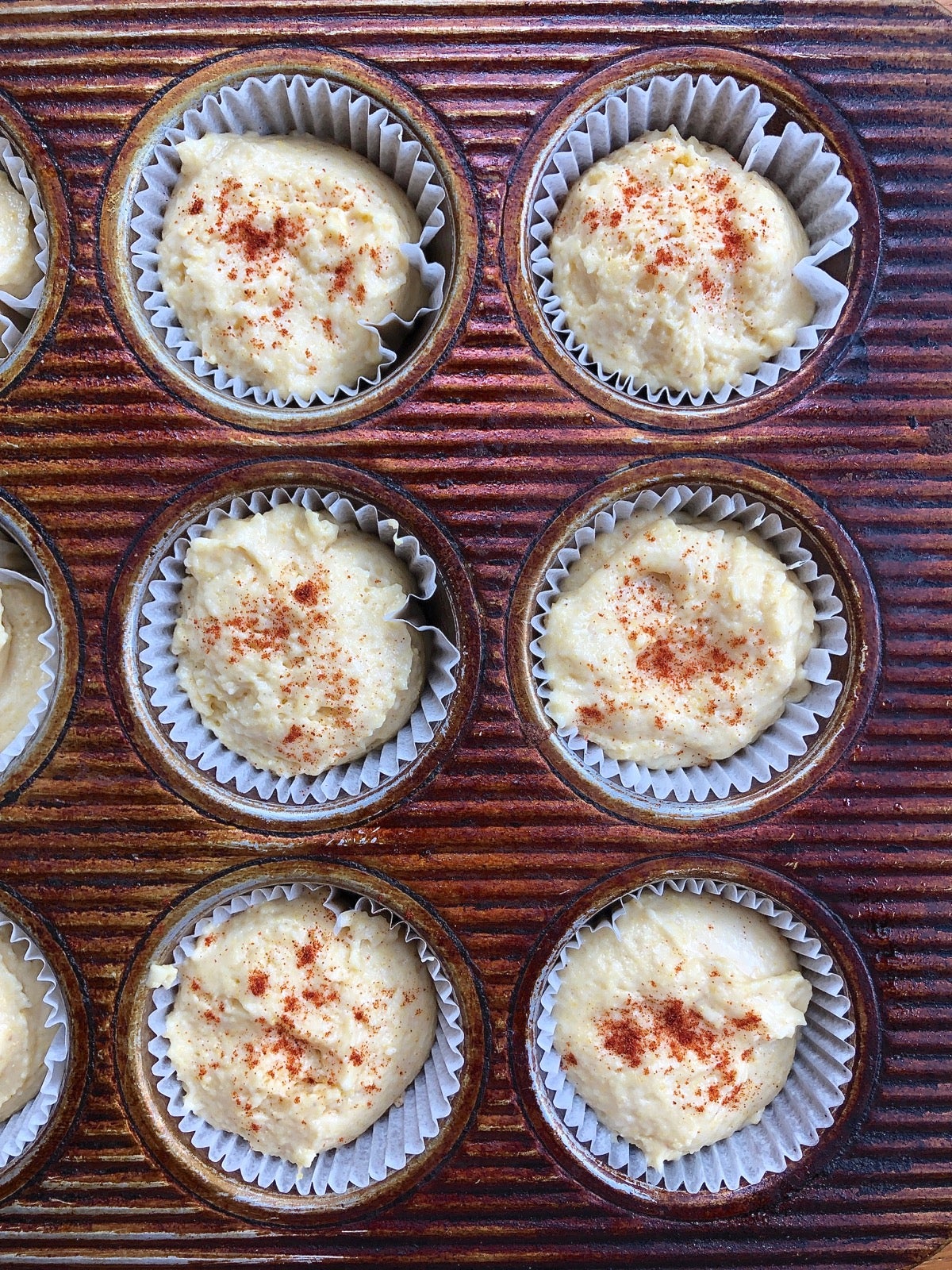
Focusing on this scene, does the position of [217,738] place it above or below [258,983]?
above

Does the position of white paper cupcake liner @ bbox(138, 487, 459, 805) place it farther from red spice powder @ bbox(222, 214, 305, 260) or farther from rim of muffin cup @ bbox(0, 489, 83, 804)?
red spice powder @ bbox(222, 214, 305, 260)

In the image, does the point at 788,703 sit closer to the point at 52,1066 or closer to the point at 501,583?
A: the point at 501,583

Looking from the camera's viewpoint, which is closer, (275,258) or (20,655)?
(275,258)

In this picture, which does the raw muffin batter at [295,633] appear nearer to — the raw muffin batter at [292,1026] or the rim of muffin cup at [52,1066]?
the raw muffin batter at [292,1026]

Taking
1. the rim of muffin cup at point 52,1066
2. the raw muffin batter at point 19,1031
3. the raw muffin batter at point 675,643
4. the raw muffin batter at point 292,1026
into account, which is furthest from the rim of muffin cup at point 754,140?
the raw muffin batter at point 19,1031

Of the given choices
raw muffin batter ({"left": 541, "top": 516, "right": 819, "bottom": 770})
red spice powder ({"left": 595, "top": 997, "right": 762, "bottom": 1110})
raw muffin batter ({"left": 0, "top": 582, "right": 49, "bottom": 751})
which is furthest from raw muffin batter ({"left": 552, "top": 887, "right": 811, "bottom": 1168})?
raw muffin batter ({"left": 0, "top": 582, "right": 49, "bottom": 751})

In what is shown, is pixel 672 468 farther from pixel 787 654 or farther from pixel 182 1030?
pixel 182 1030

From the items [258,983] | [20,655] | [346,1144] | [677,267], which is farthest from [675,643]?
[20,655]

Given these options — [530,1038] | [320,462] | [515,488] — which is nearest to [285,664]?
[320,462]
